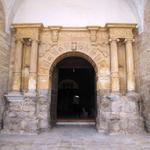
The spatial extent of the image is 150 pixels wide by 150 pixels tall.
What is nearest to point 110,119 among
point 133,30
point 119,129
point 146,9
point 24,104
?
point 119,129

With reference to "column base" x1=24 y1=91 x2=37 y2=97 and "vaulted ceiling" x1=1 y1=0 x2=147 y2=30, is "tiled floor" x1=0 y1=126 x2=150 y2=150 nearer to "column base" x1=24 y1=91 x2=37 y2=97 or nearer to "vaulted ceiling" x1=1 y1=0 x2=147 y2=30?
"column base" x1=24 y1=91 x2=37 y2=97

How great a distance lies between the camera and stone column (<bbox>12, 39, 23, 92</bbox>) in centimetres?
558

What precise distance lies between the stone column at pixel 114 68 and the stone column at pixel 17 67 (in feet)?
9.54

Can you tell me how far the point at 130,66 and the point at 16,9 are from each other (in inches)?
167

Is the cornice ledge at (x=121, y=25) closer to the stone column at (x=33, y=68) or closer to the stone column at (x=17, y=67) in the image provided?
the stone column at (x=33, y=68)

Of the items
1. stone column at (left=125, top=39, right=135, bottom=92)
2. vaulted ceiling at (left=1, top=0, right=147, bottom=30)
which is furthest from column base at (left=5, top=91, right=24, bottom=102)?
stone column at (left=125, top=39, right=135, bottom=92)

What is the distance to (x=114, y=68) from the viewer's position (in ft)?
18.3

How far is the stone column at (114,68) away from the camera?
5477 mm

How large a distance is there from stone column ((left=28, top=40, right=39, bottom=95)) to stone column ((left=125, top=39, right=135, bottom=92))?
289 centimetres

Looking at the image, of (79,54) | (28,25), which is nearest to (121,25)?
(79,54)

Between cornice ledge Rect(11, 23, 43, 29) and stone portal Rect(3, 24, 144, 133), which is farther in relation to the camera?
cornice ledge Rect(11, 23, 43, 29)

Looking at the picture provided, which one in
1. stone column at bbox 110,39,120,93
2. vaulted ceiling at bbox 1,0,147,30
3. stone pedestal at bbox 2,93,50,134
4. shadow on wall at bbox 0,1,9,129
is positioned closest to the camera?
stone pedestal at bbox 2,93,50,134

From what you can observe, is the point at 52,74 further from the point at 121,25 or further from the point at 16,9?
the point at 121,25

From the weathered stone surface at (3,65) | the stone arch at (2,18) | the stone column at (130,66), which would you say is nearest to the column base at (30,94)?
the weathered stone surface at (3,65)
